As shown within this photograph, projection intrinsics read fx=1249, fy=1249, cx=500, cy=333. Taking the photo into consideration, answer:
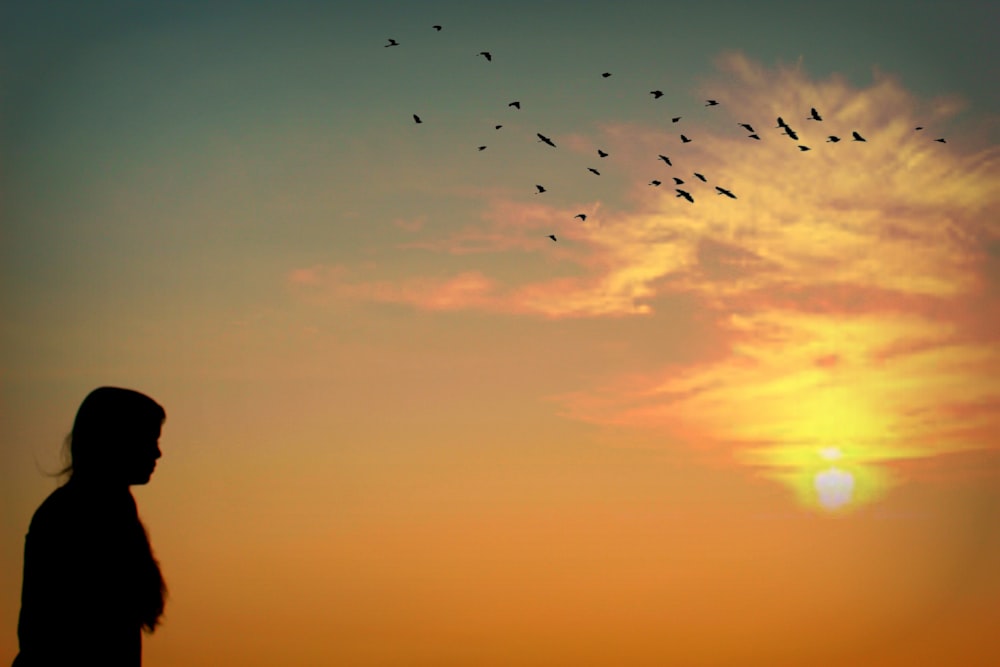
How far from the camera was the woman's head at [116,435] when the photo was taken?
11219 mm

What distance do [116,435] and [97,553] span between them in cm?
105

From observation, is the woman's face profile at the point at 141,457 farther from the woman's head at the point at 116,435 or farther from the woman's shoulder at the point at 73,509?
the woman's shoulder at the point at 73,509

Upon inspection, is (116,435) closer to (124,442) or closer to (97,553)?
(124,442)

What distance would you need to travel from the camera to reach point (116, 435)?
444 inches

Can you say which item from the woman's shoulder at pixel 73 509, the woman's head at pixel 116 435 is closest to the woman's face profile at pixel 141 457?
the woman's head at pixel 116 435

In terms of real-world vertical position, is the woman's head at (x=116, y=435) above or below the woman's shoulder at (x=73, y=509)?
above

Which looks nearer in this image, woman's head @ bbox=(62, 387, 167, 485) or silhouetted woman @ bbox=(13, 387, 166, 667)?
silhouetted woman @ bbox=(13, 387, 166, 667)

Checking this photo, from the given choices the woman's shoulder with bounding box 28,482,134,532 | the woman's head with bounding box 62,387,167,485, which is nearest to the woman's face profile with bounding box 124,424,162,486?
the woman's head with bounding box 62,387,167,485

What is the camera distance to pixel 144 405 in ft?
36.8

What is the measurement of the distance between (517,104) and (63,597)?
32.8 meters

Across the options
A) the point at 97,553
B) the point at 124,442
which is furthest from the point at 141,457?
the point at 97,553

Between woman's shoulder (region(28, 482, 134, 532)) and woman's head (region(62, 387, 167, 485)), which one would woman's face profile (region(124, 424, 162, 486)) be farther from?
woman's shoulder (region(28, 482, 134, 532))

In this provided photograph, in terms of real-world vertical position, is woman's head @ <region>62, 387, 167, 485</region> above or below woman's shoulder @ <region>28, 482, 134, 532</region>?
above

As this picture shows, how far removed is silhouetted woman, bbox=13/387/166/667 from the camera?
10867 millimetres
